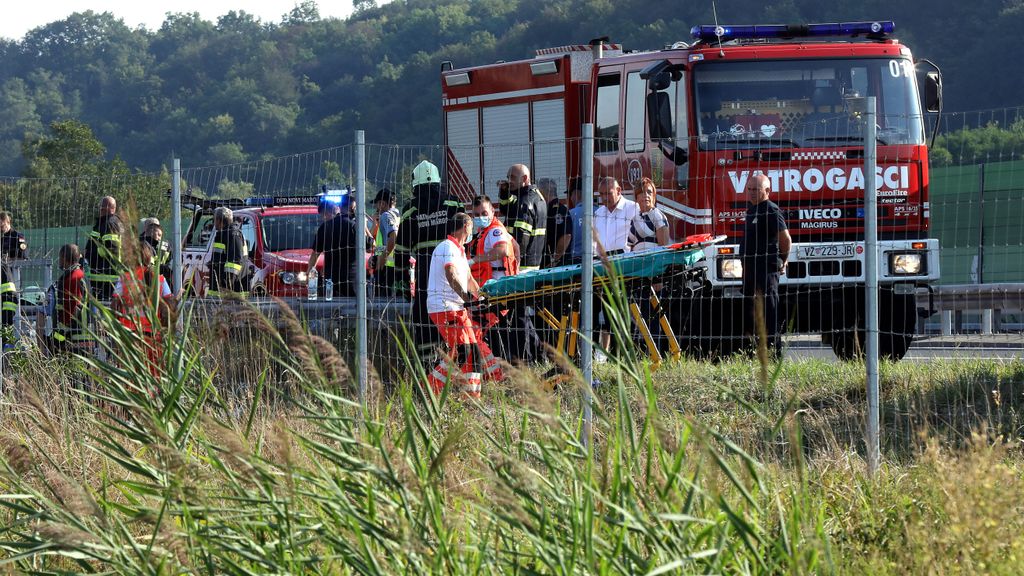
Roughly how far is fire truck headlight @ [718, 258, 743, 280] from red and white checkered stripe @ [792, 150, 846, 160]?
1107 millimetres

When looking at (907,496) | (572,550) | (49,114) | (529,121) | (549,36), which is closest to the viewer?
(572,550)

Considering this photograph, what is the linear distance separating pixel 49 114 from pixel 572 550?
104587 mm

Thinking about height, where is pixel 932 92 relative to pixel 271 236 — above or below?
above

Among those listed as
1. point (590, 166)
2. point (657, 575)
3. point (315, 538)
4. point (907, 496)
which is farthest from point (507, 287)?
point (657, 575)

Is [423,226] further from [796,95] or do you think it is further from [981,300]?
[981,300]

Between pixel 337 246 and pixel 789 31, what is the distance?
14.1 ft

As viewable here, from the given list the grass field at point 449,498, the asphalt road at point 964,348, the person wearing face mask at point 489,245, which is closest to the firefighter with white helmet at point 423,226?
the person wearing face mask at point 489,245

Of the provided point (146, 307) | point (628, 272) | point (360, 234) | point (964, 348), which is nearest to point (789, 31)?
point (964, 348)

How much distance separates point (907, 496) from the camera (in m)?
4.39

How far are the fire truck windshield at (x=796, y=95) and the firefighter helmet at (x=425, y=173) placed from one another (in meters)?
2.17

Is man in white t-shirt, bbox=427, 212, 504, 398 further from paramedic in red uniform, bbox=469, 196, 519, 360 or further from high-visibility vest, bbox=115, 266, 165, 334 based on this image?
high-visibility vest, bbox=115, 266, 165, 334

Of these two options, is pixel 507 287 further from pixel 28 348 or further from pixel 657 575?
pixel 657 575

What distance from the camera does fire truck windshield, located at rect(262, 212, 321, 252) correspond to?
1709 cm

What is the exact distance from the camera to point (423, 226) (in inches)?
363
